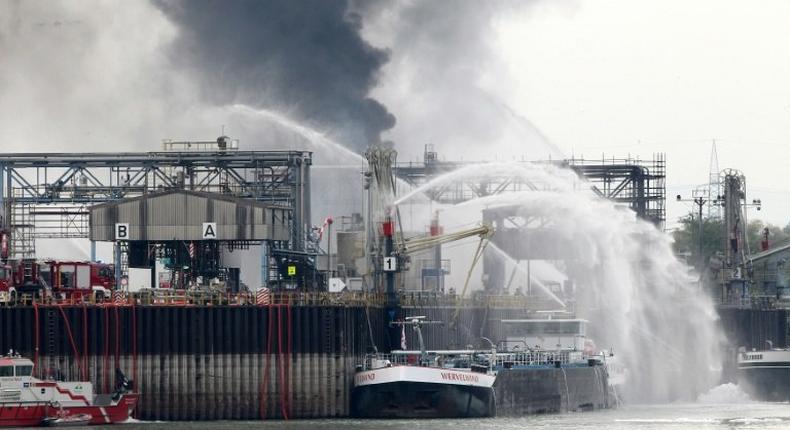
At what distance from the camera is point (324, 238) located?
183500 millimetres

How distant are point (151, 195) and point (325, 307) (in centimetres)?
1729

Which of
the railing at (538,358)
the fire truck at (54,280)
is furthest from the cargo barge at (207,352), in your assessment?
the railing at (538,358)

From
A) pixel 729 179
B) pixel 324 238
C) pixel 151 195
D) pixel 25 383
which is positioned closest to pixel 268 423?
pixel 25 383

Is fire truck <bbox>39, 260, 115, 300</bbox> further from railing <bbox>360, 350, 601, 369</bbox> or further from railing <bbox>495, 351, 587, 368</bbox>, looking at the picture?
railing <bbox>495, 351, 587, 368</bbox>

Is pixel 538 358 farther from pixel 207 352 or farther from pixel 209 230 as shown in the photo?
pixel 207 352

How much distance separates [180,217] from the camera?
466ft

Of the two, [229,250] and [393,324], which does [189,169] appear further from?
[393,324]

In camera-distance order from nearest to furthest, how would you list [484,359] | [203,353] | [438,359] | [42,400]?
[42,400]
[203,353]
[438,359]
[484,359]

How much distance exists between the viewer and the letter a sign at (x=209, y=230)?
467 ft

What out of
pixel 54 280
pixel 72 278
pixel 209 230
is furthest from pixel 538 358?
pixel 54 280

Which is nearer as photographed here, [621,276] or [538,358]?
[538,358]

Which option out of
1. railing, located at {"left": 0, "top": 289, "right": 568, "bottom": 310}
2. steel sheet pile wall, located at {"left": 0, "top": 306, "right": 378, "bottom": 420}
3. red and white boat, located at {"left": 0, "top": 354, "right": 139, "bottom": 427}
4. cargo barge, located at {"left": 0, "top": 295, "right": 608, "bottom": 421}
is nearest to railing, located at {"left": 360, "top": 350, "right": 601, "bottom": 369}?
cargo barge, located at {"left": 0, "top": 295, "right": 608, "bottom": 421}

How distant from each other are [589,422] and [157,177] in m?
45.0

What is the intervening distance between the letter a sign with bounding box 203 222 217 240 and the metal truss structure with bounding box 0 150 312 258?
1559 centimetres
